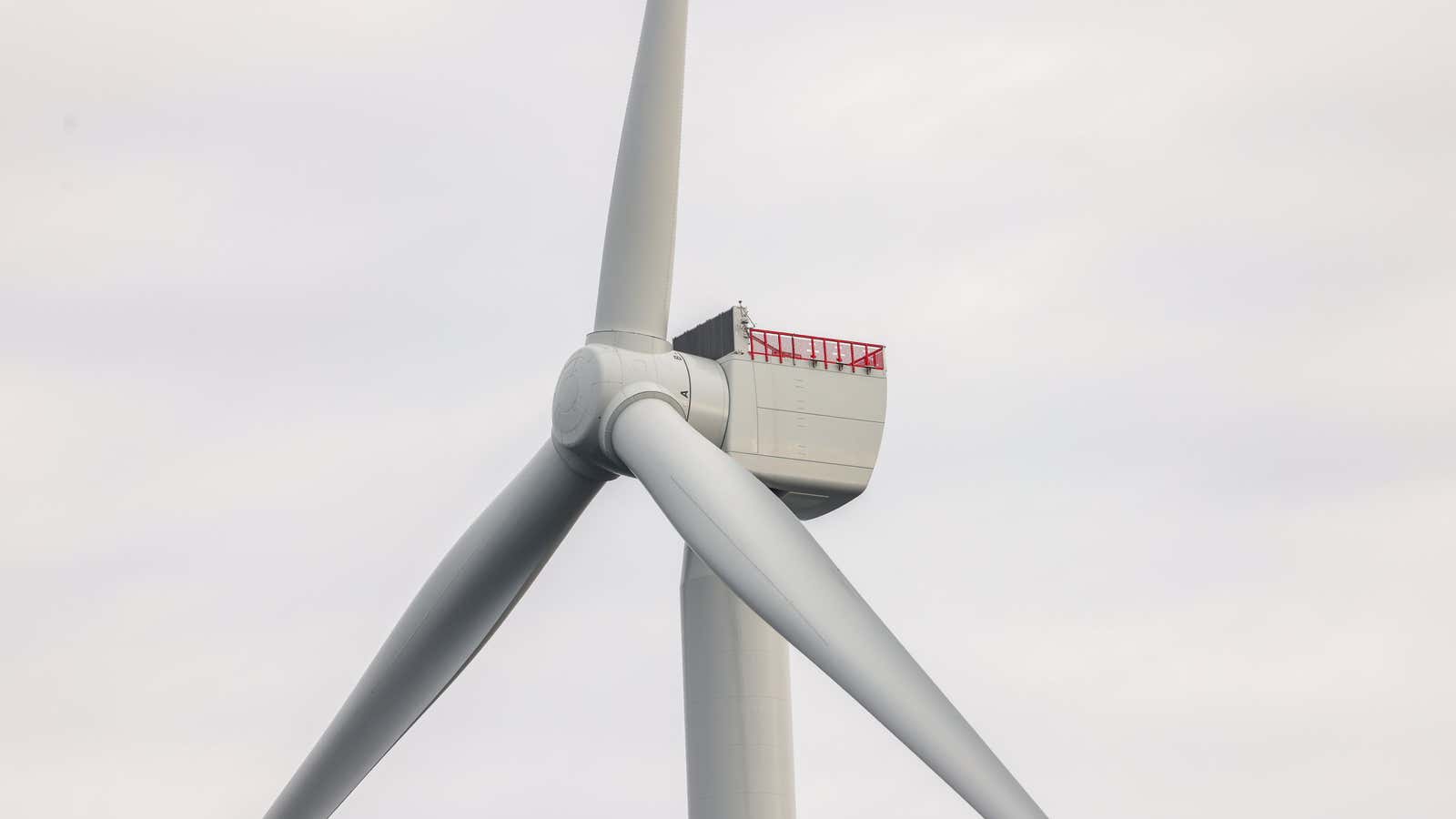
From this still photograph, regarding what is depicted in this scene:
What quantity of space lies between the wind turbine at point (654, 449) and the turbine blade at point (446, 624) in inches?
1.5

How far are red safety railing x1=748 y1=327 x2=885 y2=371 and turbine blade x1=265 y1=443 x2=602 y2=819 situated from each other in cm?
438

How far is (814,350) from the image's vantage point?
47438 millimetres

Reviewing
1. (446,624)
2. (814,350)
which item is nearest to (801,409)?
(814,350)

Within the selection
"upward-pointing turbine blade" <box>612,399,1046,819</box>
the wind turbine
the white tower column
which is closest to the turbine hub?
the wind turbine

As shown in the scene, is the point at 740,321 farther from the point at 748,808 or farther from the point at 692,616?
the point at 748,808

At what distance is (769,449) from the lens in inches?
1806

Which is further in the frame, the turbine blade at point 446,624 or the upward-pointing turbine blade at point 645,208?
the upward-pointing turbine blade at point 645,208

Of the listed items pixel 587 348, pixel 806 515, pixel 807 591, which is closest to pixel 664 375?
pixel 587 348

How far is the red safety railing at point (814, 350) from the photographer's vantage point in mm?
46719

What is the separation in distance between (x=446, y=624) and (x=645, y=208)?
900 centimetres

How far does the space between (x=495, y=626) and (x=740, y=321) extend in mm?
7767

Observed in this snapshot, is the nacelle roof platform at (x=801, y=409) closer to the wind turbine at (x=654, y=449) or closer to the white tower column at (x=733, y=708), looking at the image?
the wind turbine at (x=654, y=449)

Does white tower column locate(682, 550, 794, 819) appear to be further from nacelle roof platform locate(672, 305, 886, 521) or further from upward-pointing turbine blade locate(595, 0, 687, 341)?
upward-pointing turbine blade locate(595, 0, 687, 341)

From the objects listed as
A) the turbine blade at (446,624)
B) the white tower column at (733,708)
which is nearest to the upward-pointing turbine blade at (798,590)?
the turbine blade at (446,624)
